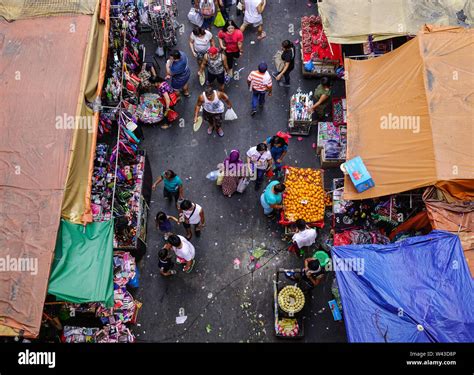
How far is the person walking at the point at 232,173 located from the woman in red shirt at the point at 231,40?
3.26 meters

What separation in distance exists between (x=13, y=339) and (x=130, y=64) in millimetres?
7044

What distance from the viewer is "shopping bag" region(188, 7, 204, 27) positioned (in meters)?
13.0

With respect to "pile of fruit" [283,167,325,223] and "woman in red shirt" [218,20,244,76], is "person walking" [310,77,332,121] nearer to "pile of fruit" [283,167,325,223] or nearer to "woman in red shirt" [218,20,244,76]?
"pile of fruit" [283,167,325,223]

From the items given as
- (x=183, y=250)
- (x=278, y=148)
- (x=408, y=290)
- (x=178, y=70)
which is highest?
(x=178, y=70)

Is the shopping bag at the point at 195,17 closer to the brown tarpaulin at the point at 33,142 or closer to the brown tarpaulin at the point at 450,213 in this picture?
the brown tarpaulin at the point at 33,142

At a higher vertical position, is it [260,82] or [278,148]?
[260,82]

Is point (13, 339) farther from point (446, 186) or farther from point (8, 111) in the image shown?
point (446, 186)

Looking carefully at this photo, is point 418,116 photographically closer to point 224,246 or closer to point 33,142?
point 224,246

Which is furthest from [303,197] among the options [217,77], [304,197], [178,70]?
[178,70]

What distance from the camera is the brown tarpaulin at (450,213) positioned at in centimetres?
816

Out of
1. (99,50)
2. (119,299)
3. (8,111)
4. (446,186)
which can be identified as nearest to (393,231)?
(446,186)

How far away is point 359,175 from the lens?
8.83 m

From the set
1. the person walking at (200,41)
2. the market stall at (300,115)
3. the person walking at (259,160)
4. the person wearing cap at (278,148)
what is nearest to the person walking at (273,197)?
the person walking at (259,160)

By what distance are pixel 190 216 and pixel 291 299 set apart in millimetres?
2673
